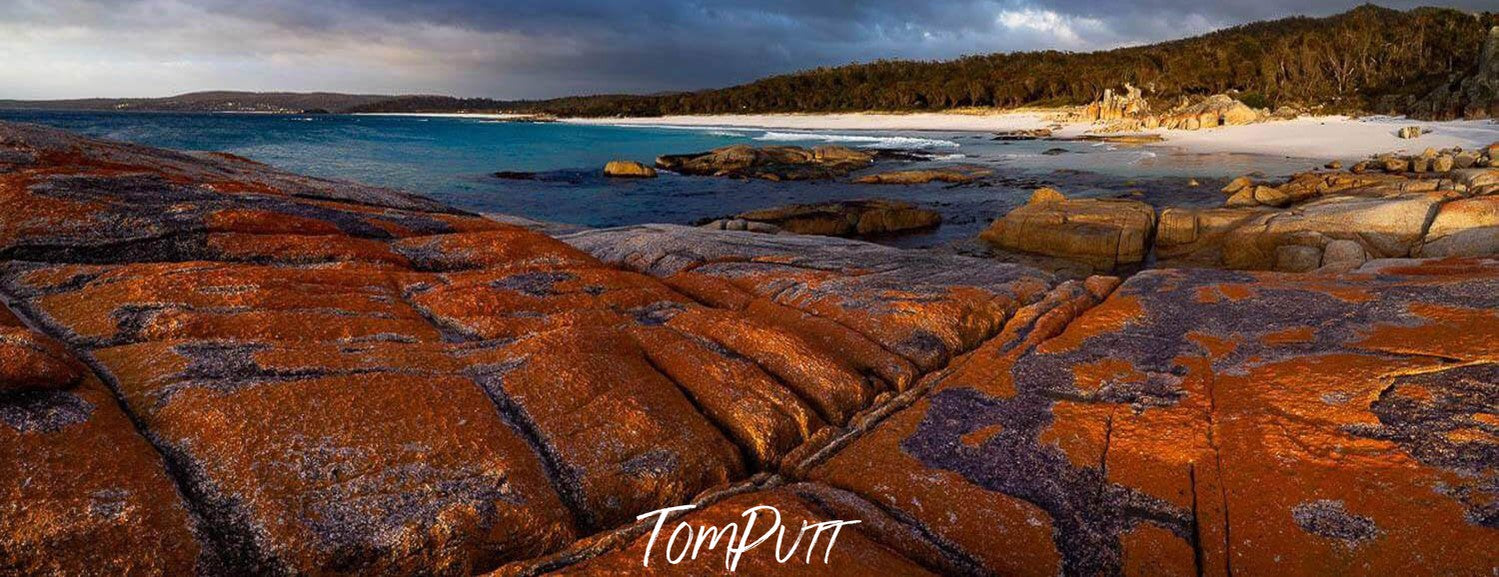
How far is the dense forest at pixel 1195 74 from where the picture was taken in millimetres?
82938

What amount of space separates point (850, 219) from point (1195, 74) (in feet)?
→ 354

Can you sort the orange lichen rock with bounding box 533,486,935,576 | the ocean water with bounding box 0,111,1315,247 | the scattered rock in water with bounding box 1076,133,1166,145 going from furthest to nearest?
the scattered rock in water with bounding box 1076,133,1166,145, the ocean water with bounding box 0,111,1315,247, the orange lichen rock with bounding box 533,486,935,576

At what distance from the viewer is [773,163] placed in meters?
55.5

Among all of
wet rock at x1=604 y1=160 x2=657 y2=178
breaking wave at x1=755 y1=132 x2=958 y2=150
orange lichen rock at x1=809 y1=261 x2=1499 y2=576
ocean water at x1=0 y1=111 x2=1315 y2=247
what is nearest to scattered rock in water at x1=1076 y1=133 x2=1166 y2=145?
ocean water at x1=0 y1=111 x2=1315 y2=247

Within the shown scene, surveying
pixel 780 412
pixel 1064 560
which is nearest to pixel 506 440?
pixel 780 412

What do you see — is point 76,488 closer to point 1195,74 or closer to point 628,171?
point 628,171

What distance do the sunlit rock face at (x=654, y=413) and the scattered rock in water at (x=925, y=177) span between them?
111 ft

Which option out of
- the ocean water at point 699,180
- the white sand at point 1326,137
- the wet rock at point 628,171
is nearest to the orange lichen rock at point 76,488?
the ocean water at point 699,180

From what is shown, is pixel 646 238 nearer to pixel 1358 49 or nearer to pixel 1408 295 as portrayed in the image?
pixel 1408 295

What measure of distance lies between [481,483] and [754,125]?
13290 centimetres

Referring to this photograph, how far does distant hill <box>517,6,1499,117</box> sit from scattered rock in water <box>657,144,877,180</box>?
52953 millimetres

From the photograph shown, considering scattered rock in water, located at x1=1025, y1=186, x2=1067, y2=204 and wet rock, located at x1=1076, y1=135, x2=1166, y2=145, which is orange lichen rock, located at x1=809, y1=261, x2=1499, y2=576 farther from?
wet rock, located at x1=1076, y1=135, x2=1166, y2=145

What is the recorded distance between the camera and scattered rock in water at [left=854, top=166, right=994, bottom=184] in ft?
136

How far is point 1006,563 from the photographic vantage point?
420cm
